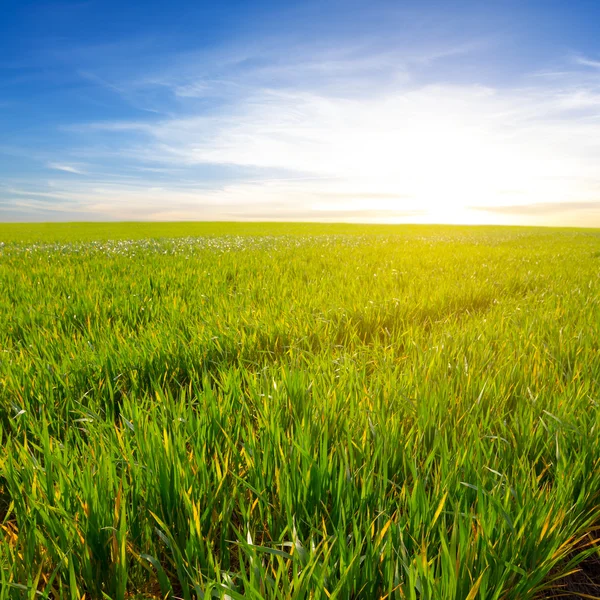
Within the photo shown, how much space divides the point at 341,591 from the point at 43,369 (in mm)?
2910

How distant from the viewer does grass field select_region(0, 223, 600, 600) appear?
1.44 meters

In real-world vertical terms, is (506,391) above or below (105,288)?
below

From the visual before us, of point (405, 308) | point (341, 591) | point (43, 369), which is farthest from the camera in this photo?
point (405, 308)

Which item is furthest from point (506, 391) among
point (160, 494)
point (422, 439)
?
point (160, 494)

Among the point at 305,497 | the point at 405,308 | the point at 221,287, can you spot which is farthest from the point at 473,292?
the point at 305,497

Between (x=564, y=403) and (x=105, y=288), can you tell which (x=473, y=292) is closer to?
(x=564, y=403)

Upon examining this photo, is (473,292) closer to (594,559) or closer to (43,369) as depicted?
(594,559)

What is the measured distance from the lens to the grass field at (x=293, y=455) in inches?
56.7

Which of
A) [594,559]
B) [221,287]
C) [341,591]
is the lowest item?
[594,559]

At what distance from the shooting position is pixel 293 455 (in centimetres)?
187

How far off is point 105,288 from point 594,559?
6.71 meters

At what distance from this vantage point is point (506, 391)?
116 inches

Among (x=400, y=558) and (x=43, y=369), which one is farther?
(x=43, y=369)

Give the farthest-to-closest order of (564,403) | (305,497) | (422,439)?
1. (564,403)
2. (422,439)
3. (305,497)
